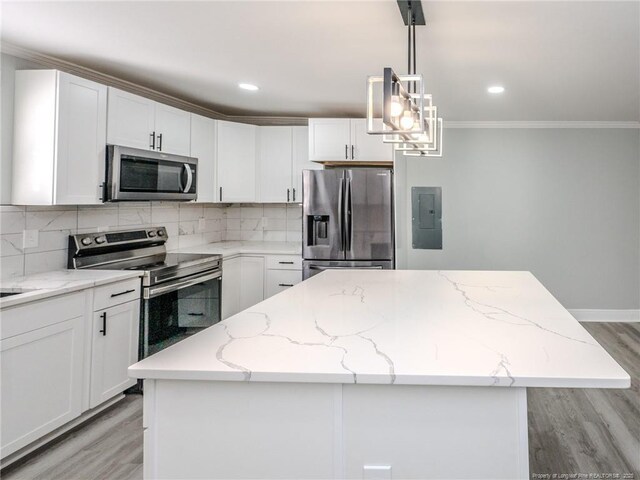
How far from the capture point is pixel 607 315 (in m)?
4.80

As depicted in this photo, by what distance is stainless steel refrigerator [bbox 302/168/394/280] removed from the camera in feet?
12.6

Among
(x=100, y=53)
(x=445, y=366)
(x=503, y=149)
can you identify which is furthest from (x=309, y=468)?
(x=503, y=149)

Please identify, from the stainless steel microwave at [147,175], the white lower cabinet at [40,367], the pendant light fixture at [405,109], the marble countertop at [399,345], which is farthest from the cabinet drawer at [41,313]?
the pendant light fixture at [405,109]

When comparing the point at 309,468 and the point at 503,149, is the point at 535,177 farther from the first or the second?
the point at 309,468

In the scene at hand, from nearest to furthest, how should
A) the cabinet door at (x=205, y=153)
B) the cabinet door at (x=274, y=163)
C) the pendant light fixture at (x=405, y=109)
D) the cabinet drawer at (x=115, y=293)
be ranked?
the pendant light fixture at (x=405, y=109), the cabinet drawer at (x=115, y=293), the cabinet door at (x=205, y=153), the cabinet door at (x=274, y=163)

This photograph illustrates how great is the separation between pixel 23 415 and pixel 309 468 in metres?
1.69

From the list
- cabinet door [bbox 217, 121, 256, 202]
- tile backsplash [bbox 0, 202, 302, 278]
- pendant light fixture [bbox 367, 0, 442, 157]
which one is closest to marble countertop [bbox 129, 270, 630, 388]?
pendant light fixture [bbox 367, 0, 442, 157]

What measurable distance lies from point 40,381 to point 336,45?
2.42 m

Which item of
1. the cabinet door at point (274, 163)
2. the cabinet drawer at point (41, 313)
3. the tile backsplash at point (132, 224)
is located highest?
the cabinet door at point (274, 163)

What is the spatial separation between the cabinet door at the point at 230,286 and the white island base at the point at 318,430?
2.71 metres

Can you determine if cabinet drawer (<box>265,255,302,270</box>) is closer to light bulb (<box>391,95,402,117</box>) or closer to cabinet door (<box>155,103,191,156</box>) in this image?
cabinet door (<box>155,103,191,156</box>)

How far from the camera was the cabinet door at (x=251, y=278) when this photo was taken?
163 inches

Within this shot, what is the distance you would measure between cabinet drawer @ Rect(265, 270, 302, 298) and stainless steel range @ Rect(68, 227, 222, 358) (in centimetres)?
52

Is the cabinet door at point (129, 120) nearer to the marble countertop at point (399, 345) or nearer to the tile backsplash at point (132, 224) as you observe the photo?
the tile backsplash at point (132, 224)
